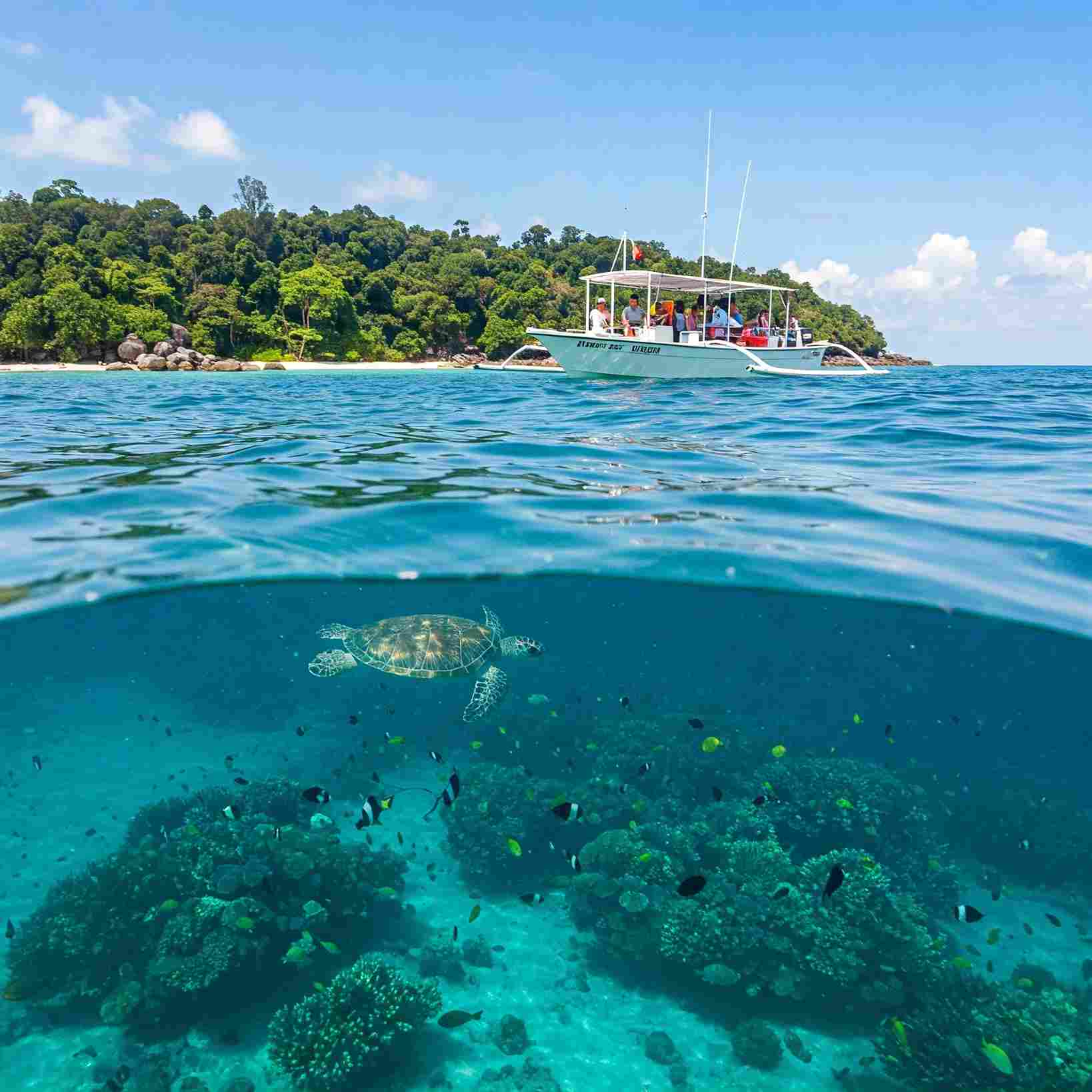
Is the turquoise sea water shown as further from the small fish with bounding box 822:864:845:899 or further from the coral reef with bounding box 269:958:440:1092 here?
the small fish with bounding box 822:864:845:899

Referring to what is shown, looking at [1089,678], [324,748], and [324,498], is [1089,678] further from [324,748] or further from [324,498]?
[324,748]

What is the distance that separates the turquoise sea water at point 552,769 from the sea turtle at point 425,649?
7.7 inches

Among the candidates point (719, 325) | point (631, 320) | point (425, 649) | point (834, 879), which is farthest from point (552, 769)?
point (719, 325)

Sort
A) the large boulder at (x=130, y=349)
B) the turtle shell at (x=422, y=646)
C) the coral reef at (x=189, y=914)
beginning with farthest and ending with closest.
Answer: the large boulder at (x=130, y=349) → the turtle shell at (x=422, y=646) → the coral reef at (x=189, y=914)

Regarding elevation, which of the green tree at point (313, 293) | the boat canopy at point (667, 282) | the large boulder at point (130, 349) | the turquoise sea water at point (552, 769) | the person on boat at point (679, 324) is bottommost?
the turquoise sea water at point (552, 769)

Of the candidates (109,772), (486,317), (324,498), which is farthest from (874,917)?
(486,317)

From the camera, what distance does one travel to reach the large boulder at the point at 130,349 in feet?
184

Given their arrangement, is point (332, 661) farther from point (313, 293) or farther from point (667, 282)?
point (313, 293)

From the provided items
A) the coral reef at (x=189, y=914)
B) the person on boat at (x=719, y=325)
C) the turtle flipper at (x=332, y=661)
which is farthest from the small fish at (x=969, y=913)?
the person on boat at (x=719, y=325)

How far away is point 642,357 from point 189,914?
22.4 m

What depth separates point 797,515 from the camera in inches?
325

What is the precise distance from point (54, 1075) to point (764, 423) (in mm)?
13309

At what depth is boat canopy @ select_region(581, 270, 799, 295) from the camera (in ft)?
85.7

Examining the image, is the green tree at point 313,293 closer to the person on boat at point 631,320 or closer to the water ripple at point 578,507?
the person on boat at point 631,320
